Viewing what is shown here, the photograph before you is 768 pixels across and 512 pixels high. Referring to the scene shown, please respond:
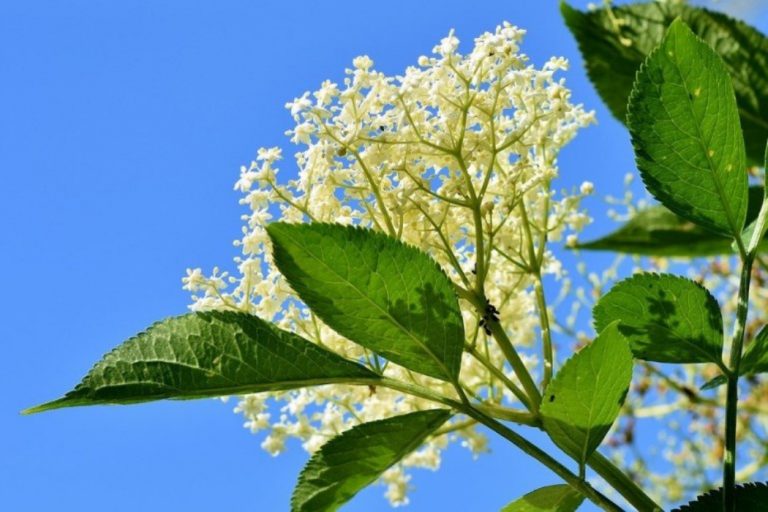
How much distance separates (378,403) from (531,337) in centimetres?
49

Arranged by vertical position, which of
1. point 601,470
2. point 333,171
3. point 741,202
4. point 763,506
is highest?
point 333,171

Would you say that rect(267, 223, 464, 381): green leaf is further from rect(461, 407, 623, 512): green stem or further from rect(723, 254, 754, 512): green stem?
rect(723, 254, 754, 512): green stem

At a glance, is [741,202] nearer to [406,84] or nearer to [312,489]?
[406,84]

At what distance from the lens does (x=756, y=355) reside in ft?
4.50

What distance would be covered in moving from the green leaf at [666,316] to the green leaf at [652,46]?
3.61ft

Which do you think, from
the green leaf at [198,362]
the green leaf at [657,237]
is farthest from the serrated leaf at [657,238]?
the green leaf at [198,362]

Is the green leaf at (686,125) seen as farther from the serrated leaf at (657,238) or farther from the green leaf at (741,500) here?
the serrated leaf at (657,238)

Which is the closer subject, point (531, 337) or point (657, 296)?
point (657, 296)

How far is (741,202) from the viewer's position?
147cm

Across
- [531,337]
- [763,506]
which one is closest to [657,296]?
[763,506]

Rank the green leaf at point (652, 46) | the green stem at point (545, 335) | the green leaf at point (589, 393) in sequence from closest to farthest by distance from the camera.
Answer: the green leaf at point (589, 393) → the green stem at point (545, 335) → the green leaf at point (652, 46)

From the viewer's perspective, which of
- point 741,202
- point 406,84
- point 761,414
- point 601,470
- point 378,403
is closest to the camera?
point 601,470

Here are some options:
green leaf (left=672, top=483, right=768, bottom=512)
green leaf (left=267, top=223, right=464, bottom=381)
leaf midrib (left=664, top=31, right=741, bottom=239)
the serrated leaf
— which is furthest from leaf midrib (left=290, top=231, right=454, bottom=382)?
the serrated leaf

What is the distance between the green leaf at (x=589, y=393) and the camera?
119cm
